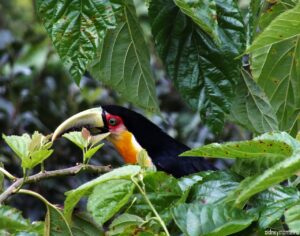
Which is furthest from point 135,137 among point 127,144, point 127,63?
point 127,63

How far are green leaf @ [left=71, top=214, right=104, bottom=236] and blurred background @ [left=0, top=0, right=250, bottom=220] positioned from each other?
255 centimetres

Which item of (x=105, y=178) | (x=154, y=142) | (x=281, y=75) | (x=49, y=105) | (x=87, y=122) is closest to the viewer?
(x=105, y=178)

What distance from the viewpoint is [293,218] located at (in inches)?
54.4

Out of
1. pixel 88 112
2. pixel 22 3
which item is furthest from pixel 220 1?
pixel 22 3

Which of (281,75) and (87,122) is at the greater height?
(281,75)

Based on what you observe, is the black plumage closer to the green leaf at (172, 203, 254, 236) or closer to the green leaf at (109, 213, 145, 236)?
the green leaf at (109, 213, 145, 236)

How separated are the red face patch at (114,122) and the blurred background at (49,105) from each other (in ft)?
1.94

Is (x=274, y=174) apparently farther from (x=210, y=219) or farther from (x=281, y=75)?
(x=281, y=75)

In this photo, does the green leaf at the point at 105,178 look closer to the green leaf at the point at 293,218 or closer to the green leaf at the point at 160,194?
the green leaf at the point at 160,194

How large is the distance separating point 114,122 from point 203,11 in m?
1.83

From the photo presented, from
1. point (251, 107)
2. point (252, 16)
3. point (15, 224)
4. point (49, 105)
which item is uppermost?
point (252, 16)

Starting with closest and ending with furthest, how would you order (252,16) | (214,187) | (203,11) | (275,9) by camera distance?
(214,187) → (203,11) → (252,16) → (275,9)

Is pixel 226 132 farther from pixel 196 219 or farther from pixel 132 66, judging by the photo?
pixel 196 219

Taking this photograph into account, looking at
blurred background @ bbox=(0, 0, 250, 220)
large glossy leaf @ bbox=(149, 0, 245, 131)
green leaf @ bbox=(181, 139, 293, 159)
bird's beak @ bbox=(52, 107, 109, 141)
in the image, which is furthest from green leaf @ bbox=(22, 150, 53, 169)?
blurred background @ bbox=(0, 0, 250, 220)
